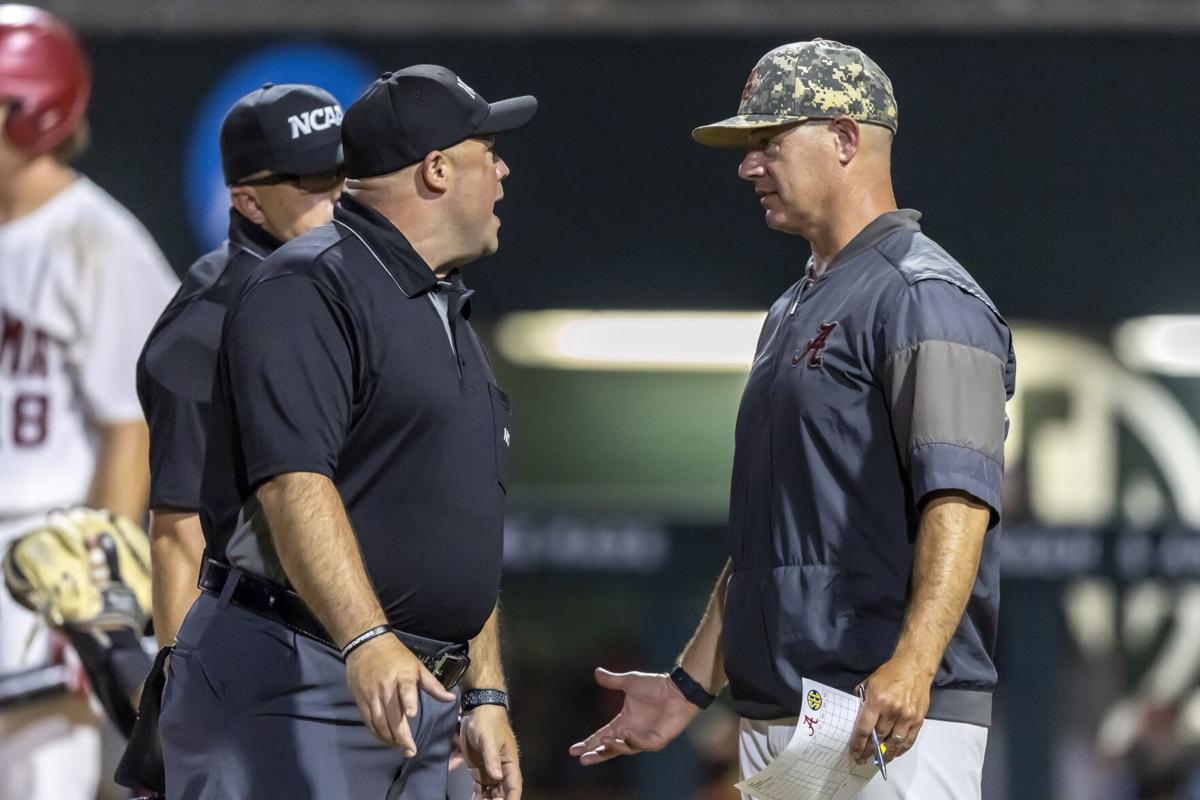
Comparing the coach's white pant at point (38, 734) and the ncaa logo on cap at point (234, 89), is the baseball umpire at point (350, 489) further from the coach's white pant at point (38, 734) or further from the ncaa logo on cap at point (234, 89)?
the ncaa logo on cap at point (234, 89)

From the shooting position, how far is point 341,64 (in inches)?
329

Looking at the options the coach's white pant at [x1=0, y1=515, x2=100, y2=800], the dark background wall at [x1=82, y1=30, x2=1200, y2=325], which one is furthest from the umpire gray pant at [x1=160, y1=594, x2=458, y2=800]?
the dark background wall at [x1=82, y1=30, x2=1200, y2=325]

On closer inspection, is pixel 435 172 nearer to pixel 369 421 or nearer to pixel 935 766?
pixel 369 421

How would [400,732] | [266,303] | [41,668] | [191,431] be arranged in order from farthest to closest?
1. [41,668]
2. [191,431]
3. [266,303]
4. [400,732]

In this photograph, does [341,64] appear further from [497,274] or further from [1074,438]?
[1074,438]

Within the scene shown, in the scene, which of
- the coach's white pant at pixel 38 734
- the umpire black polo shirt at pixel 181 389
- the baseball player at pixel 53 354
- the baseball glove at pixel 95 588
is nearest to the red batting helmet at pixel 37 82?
the baseball player at pixel 53 354

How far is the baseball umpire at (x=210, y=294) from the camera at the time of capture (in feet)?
12.8

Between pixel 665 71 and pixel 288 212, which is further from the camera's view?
pixel 665 71

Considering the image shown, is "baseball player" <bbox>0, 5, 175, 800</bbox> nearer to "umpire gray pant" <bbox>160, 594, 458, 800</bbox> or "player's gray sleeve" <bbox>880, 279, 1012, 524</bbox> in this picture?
"umpire gray pant" <bbox>160, 594, 458, 800</bbox>

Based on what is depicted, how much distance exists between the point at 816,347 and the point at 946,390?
0.96 feet

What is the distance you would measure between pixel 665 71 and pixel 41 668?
12.5ft

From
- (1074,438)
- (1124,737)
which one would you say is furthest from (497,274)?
(1124,737)

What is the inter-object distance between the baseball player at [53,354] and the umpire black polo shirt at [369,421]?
3023 millimetres

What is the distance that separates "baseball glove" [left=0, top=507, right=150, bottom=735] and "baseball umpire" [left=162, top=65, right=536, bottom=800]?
Result: 5.60ft
